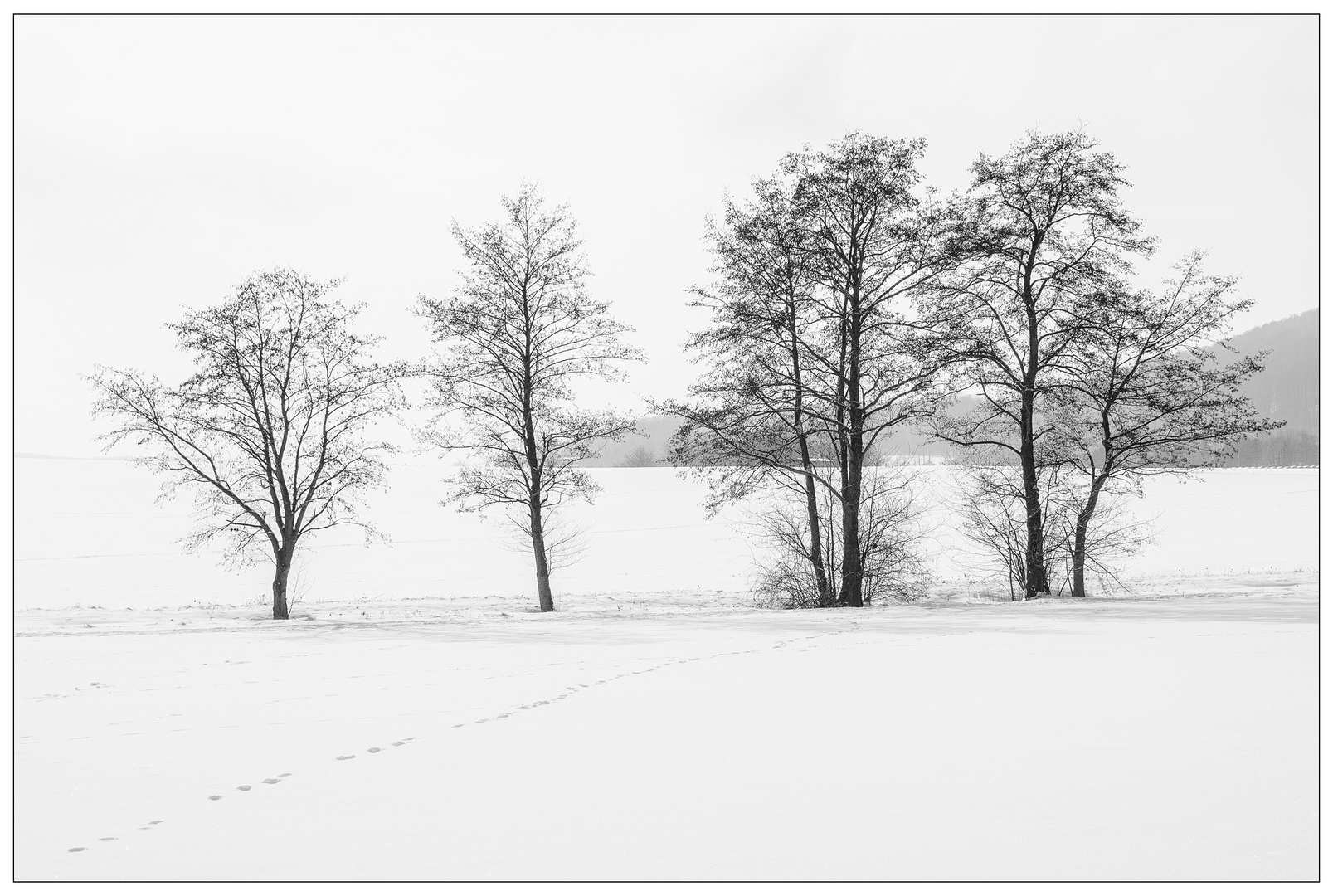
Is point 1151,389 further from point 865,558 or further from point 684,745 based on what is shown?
point 684,745

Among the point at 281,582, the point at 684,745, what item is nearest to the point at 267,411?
the point at 281,582

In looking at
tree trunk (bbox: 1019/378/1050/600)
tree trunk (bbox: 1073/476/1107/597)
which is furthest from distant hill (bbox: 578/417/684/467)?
tree trunk (bbox: 1073/476/1107/597)

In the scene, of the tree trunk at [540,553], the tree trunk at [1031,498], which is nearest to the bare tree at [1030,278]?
the tree trunk at [1031,498]

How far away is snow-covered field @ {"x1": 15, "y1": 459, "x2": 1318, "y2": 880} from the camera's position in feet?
17.3

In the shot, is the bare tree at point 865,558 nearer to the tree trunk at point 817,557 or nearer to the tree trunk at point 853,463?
the tree trunk at point 817,557

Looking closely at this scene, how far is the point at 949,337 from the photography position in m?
20.2

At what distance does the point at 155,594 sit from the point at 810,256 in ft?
74.6

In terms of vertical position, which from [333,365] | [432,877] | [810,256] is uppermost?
[810,256]

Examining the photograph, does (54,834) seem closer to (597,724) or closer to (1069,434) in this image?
(597,724)

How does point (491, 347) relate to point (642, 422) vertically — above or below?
above

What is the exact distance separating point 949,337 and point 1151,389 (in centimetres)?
436

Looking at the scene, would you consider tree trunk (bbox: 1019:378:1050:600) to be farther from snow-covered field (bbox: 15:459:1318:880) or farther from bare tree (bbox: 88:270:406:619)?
bare tree (bbox: 88:270:406:619)

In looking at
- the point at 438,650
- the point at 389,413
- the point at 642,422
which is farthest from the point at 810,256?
the point at 438,650

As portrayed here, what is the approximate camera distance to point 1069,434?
20.8 meters
